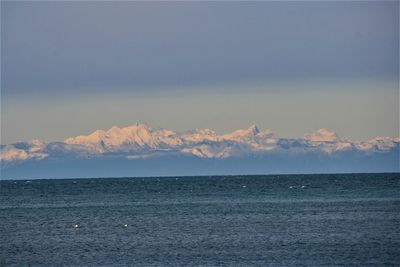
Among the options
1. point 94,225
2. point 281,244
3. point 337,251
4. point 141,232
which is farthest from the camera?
point 94,225

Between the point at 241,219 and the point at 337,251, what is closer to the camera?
the point at 337,251

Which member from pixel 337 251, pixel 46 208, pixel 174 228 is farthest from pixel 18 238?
pixel 46 208

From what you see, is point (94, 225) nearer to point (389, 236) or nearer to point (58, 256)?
point (58, 256)

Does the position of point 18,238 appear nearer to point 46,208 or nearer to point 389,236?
point 389,236

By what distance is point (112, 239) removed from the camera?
145 feet

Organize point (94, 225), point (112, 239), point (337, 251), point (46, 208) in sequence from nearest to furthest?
point (337, 251), point (112, 239), point (94, 225), point (46, 208)

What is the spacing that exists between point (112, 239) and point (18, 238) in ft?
17.3

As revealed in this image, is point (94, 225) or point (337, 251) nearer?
point (337, 251)

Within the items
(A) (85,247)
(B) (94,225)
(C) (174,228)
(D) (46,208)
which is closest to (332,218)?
(C) (174,228)

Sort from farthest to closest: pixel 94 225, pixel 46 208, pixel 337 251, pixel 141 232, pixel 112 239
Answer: pixel 46 208 → pixel 94 225 → pixel 141 232 → pixel 112 239 → pixel 337 251

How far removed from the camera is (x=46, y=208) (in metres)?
74.8

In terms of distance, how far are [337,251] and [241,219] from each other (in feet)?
58.9

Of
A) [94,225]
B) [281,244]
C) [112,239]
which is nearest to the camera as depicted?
[281,244]

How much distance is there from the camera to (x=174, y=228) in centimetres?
4962
